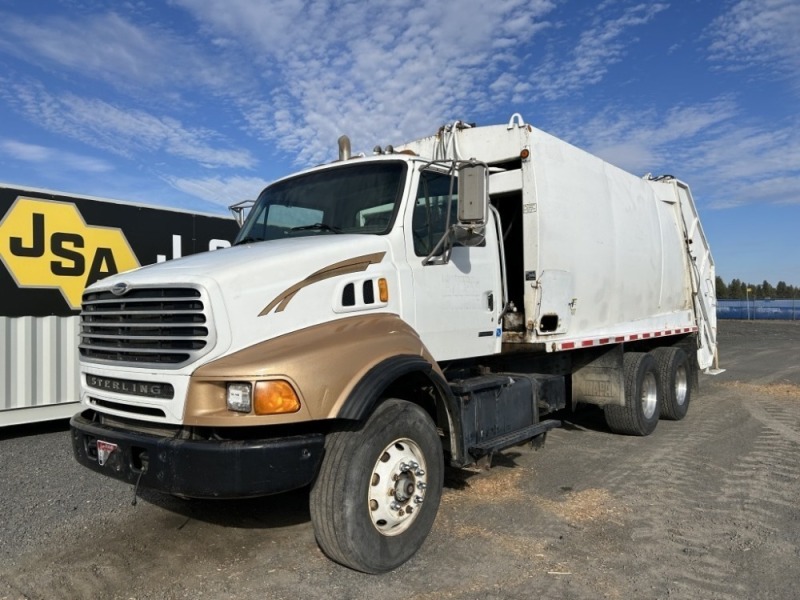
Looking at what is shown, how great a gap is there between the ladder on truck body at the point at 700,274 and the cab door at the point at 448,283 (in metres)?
5.92

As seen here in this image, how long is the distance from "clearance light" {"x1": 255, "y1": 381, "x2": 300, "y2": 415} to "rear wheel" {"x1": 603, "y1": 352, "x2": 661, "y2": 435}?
5.24 metres

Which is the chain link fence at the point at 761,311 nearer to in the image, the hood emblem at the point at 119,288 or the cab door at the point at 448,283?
the cab door at the point at 448,283

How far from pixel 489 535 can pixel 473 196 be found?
7.70 ft

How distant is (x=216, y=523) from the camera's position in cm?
453

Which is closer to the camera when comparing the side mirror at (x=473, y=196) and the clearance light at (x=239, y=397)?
the clearance light at (x=239, y=397)

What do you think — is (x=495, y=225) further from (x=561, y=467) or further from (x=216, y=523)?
(x=216, y=523)

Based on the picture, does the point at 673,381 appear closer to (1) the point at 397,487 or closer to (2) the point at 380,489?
(1) the point at 397,487

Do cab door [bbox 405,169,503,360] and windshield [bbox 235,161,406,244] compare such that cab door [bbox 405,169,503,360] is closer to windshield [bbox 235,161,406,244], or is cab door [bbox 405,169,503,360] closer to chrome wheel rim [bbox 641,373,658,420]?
windshield [bbox 235,161,406,244]

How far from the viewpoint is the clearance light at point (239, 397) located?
315 cm

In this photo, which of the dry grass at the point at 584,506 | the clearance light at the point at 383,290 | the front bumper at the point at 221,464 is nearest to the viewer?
the front bumper at the point at 221,464

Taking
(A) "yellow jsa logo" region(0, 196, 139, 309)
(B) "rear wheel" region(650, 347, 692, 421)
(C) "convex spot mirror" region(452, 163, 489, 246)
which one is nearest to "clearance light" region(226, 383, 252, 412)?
(C) "convex spot mirror" region(452, 163, 489, 246)

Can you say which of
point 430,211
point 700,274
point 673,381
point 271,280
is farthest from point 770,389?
point 271,280

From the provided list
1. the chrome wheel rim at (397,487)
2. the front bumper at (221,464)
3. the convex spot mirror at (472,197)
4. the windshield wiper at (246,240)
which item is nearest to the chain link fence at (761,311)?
the convex spot mirror at (472,197)

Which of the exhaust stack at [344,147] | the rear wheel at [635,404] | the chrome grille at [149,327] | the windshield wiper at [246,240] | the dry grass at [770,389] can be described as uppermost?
the exhaust stack at [344,147]
